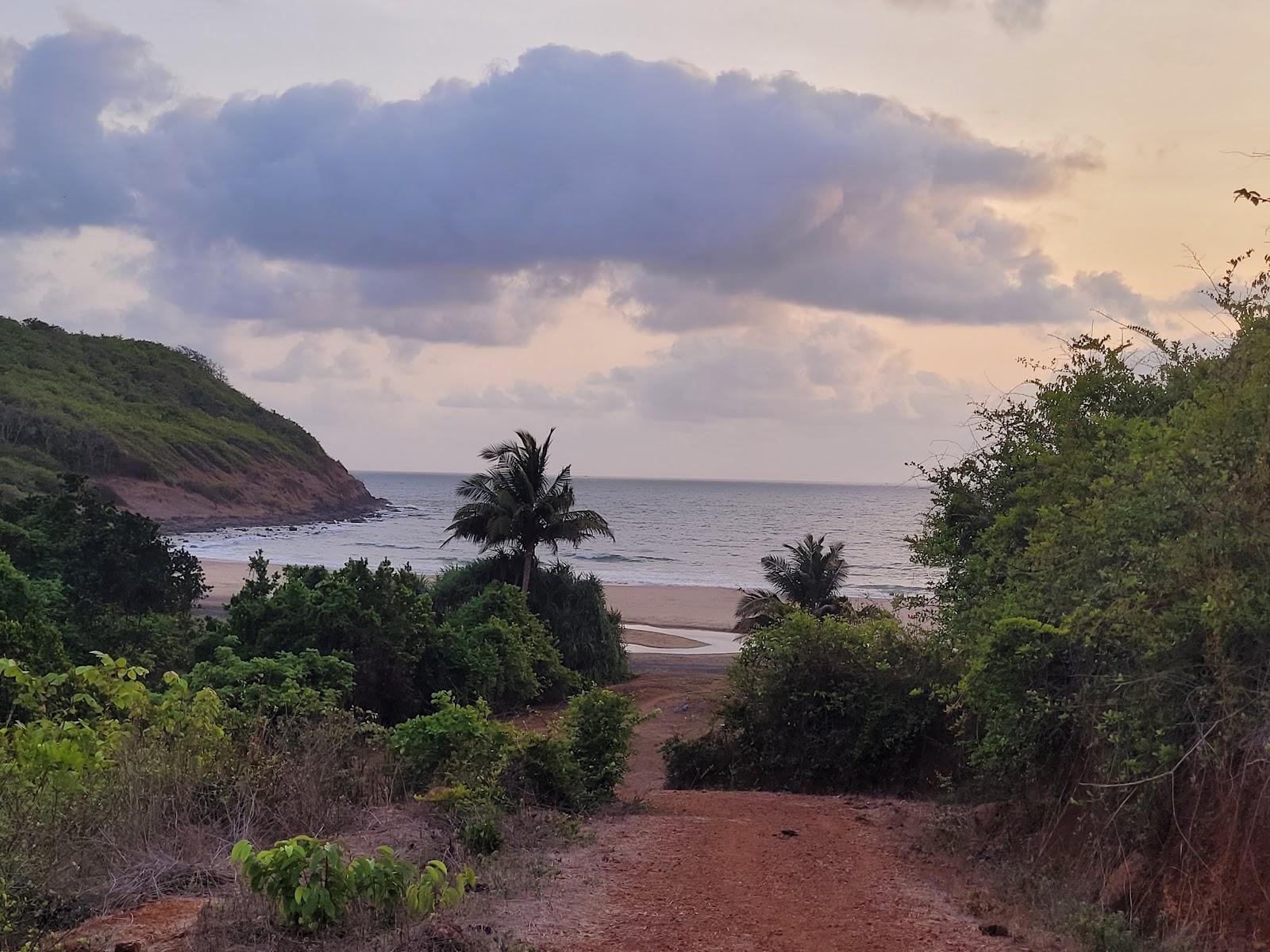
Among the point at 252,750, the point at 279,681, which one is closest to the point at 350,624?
the point at 279,681

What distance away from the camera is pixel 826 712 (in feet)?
49.7

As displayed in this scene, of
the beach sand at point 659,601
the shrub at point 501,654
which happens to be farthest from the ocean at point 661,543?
the shrub at point 501,654

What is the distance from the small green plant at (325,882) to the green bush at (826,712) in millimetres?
9193

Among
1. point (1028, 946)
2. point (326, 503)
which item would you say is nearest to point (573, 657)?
point (1028, 946)

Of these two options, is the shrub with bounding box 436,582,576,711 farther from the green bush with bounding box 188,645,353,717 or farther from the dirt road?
the dirt road

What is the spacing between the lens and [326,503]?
118625 mm

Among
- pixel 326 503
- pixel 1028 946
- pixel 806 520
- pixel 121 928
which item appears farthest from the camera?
pixel 806 520

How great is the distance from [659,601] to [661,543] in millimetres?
38554

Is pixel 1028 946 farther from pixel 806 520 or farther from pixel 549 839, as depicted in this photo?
pixel 806 520

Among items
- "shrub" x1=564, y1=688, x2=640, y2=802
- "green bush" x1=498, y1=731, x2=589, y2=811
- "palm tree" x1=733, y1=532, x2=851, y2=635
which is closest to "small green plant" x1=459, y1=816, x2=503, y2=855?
"green bush" x1=498, y1=731, x2=589, y2=811

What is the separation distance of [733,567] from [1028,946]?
73.3m

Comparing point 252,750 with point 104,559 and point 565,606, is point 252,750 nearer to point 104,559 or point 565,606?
point 104,559

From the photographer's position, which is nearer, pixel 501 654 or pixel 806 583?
pixel 501 654

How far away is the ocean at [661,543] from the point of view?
72.1m
